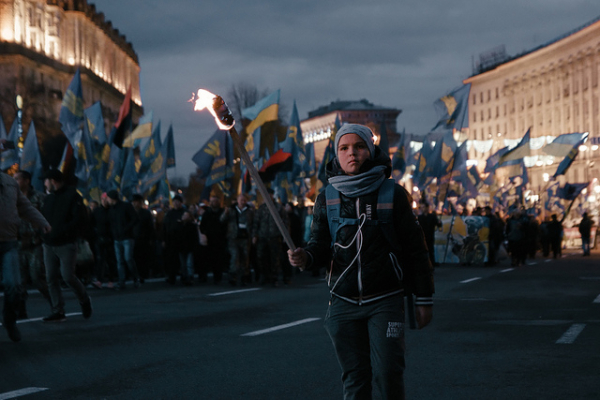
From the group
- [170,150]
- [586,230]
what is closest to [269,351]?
[170,150]

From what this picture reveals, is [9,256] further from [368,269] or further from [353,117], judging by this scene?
[353,117]

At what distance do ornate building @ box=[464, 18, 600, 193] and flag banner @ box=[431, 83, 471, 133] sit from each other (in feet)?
190

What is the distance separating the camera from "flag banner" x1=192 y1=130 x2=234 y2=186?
27.8 metres

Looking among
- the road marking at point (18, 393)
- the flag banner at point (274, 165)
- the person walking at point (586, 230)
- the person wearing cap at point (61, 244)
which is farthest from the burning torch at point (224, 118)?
the person walking at point (586, 230)

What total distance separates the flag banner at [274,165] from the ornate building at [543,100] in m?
64.8

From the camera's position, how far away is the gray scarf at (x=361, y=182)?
4.76 metres

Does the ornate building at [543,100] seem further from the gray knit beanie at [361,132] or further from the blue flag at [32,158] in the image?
the gray knit beanie at [361,132]

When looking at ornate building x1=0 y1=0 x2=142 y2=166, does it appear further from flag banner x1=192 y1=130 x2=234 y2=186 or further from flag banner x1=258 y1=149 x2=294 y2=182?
flag banner x1=258 y1=149 x2=294 y2=182

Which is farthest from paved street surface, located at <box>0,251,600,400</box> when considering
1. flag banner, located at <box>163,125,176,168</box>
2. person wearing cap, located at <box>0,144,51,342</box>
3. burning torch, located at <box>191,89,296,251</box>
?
flag banner, located at <box>163,125,176,168</box>

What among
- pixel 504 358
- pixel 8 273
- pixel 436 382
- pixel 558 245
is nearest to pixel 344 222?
pixel 436 382

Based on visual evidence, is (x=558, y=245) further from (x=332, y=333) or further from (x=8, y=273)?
(x=332, y=333)

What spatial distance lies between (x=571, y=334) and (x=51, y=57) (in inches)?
2902

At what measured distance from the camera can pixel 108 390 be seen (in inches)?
274

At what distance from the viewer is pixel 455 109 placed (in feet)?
104
